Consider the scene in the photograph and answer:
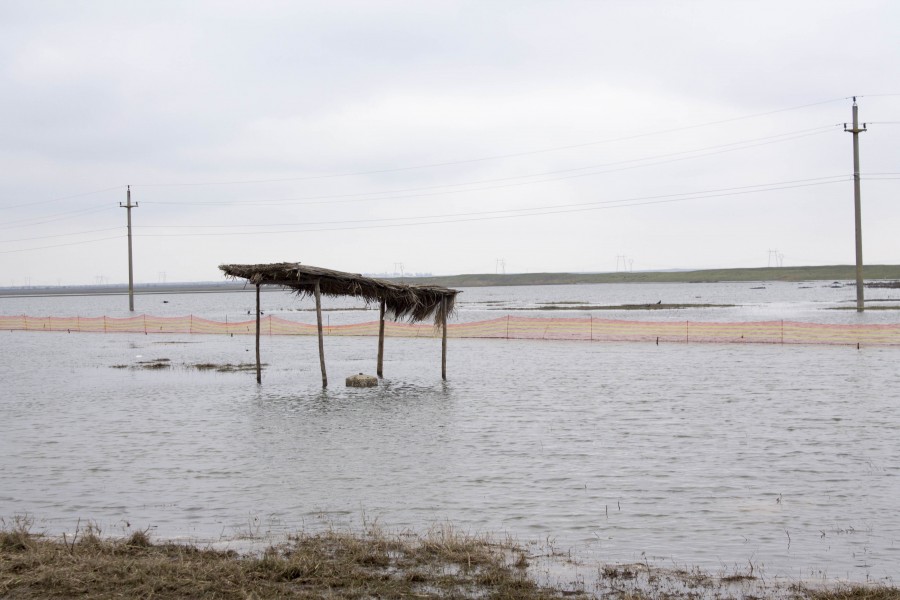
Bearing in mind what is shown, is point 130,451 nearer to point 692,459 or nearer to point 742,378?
point 692,459

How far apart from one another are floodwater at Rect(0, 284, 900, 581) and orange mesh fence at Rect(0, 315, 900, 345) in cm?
793

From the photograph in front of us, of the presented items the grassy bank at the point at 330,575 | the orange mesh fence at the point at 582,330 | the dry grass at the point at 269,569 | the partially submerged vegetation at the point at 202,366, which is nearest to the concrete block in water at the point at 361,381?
the partially submerged vegetation at the point at 202,366

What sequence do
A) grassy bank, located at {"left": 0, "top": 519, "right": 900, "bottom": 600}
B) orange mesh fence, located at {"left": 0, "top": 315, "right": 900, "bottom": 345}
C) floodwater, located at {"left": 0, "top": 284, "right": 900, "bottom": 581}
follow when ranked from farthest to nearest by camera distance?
orange mesh fence, located at {"left": 0, "top": 315, "right": 900, "bottom": 345}
floodwater, located at {"left": 0, "top": 284, "right": 900, "bottom": 581}
grassy bank, located at {"left": 0, "top": 519, "right": 900, "bottom": 600}

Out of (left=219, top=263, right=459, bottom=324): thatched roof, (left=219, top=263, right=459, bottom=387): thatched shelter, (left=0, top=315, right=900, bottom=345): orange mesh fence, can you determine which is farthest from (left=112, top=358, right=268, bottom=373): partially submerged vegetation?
(left=0, top=315, right=900, bottom=345): orange mesh fence

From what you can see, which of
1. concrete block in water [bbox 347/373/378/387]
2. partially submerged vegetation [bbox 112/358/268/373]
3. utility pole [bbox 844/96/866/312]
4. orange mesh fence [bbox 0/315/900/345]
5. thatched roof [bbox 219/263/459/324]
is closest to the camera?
thatched roof [bbox 219/263/459/324]

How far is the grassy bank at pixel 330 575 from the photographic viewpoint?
708 cm

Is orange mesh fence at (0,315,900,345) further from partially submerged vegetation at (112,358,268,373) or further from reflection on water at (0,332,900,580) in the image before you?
partially submerged vegetation at (112,358,268,373)

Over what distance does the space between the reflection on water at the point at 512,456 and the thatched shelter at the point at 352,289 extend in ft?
6.79

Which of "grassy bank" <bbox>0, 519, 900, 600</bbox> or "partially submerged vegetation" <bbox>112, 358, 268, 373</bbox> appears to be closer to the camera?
"grassy bank" <bbox>0, 519, 900, 600</bbox>

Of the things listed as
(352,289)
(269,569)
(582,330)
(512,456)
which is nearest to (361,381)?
(352,289)

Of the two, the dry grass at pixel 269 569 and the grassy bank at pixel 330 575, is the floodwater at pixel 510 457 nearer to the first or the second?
the grassy bank at pixel 330 575

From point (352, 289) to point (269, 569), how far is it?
57.9ft

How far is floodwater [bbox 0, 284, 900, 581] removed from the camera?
382 inches

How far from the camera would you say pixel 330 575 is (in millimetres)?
7574
